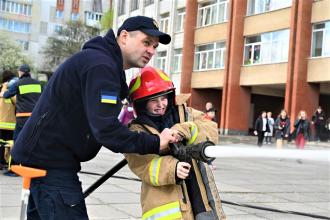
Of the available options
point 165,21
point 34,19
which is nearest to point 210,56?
point 165,21

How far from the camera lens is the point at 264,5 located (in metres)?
34.2

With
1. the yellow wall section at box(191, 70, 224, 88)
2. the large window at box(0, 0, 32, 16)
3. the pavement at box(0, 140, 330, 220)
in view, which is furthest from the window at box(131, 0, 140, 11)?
the large window at box(0, 0, 32, 16)

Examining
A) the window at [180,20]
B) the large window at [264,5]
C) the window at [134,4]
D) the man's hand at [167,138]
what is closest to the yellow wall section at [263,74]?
the large window at [264,5]

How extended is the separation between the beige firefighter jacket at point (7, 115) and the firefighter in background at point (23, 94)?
67 centimetres

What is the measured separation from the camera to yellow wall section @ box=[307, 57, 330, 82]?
95.8 ft

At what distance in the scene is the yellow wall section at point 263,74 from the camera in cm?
3203

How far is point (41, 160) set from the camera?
2.99 metres

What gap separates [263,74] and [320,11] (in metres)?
5.42

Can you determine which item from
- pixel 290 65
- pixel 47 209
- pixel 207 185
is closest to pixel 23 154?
pixel 47 209

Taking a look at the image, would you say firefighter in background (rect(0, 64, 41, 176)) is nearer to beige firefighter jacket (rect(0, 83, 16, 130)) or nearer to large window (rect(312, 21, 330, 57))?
beige firefighter jacket (rect(0, 83, 16, 130))

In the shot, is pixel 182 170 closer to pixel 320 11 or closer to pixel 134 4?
pixel 320 11

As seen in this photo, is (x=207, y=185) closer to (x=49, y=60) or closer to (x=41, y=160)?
(x=41, y=160)

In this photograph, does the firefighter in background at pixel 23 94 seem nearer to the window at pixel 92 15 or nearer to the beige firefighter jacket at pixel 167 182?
the beige firefighter jacket at pixel 167 182

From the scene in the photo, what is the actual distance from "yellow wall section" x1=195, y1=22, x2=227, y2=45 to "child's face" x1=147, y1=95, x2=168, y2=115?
1359 inches
